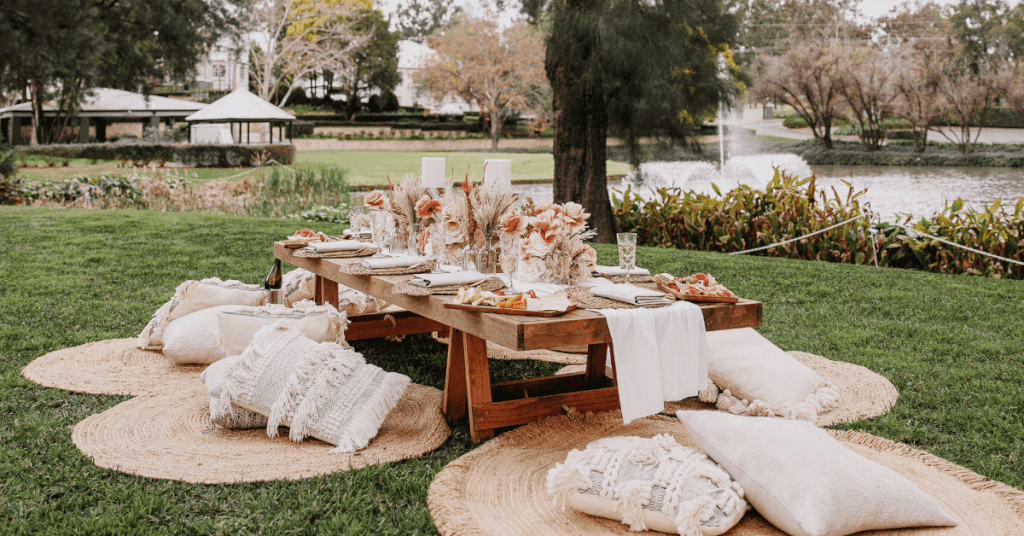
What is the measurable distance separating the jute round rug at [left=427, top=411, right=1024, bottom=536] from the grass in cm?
11

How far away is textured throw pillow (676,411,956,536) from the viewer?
1.92 m

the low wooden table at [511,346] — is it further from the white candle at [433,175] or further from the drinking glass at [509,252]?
the white candle at [433,175]

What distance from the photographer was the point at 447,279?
2758 millimetres

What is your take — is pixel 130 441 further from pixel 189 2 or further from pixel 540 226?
pixel 189 2

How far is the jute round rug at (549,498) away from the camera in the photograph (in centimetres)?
205

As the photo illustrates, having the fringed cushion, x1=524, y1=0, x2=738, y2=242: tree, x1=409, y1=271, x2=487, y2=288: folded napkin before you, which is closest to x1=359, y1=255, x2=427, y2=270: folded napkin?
x1=409, y1=271, x2=487, y2=288: folded napkin

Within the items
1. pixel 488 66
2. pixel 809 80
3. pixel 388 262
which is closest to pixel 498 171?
pixel 388 262

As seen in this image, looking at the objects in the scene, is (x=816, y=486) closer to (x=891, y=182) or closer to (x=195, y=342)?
(x=195, y=342)

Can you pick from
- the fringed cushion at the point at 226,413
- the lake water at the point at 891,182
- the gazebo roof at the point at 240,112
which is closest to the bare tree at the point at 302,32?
the gazebo roof at the point at 240,112

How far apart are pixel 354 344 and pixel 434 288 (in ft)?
5.31

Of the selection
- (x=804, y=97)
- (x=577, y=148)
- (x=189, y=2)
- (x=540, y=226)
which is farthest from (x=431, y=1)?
(x=540, y=226)

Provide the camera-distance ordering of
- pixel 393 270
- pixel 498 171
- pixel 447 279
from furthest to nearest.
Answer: pixel 498 171
pixel 393 270
pixel 447 279

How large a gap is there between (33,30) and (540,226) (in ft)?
29.0

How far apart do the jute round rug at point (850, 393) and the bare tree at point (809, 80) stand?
16.5 m
